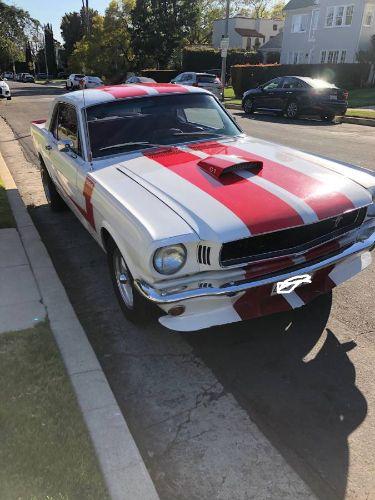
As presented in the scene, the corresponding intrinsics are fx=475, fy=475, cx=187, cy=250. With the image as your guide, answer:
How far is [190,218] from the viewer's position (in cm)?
289

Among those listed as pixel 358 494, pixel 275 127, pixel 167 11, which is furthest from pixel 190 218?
pixel 167 11

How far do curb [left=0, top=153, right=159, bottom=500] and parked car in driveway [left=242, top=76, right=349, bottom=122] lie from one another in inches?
582

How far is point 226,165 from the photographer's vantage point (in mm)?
3471

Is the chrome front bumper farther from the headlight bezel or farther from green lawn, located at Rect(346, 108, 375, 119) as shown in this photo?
green lawn, located at Rect(346, 108, 375, 119)

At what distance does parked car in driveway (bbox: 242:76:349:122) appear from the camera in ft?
55.0

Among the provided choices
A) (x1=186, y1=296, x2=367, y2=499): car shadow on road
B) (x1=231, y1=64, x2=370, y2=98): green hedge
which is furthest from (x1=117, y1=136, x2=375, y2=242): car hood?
(x1=231, y1=64, x2=370, y2=98): green hedge

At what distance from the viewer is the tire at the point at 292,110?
1741cm

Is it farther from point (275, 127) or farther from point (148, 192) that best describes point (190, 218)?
point (275, 127)

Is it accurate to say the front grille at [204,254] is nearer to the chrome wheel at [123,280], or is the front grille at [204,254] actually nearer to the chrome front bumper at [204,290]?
the chrome front bumper at [204,290]

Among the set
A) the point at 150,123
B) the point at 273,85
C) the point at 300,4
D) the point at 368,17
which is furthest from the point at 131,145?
the point at 300,4

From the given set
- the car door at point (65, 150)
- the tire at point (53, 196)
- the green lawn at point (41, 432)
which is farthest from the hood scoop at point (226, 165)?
the tire at point (53, 196)

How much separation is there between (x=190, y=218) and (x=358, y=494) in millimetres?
1693

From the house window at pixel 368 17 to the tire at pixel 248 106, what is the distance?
18.1 meters

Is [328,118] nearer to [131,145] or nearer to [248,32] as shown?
[131,145]
